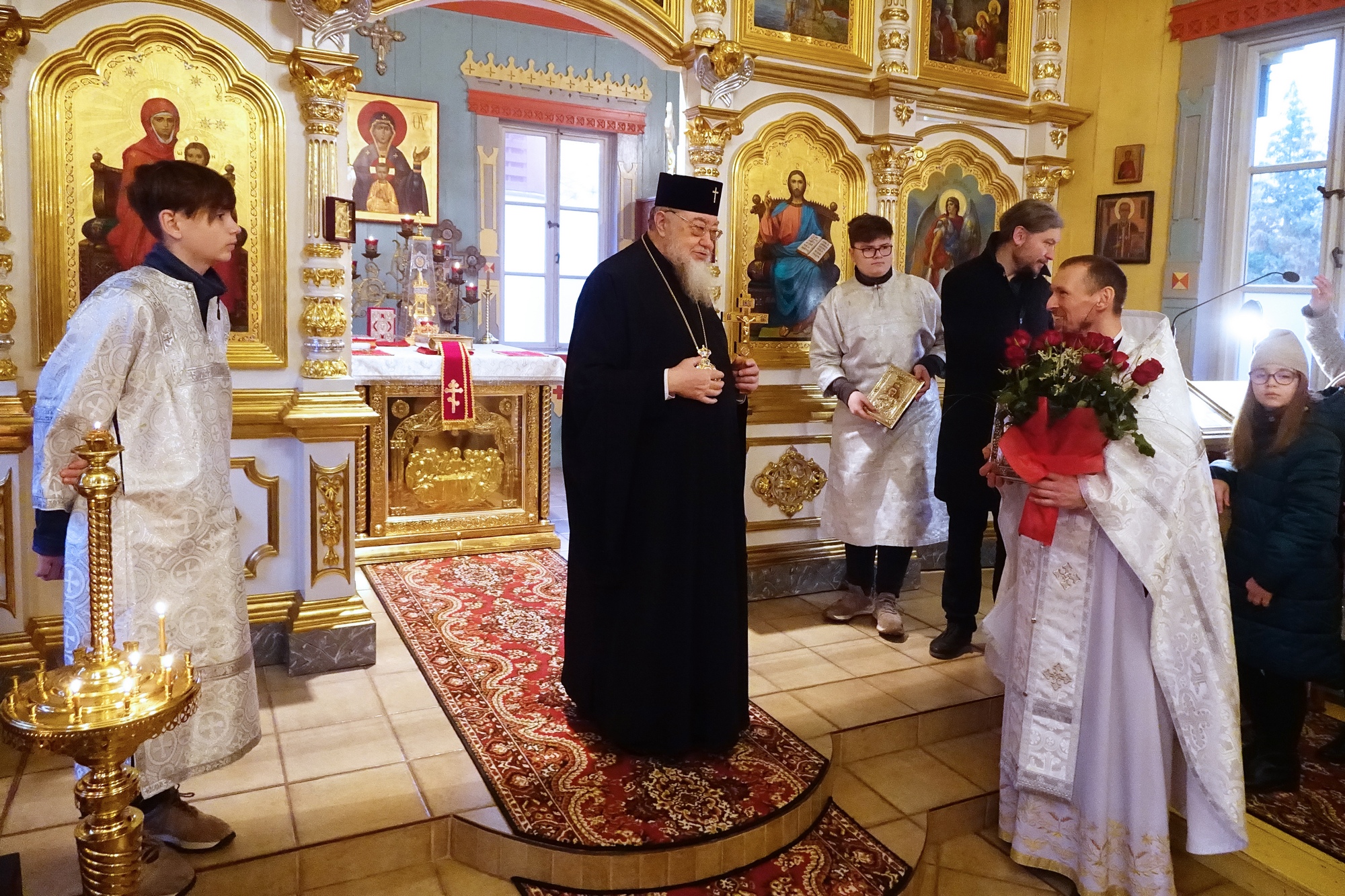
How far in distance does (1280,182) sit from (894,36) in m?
2.27

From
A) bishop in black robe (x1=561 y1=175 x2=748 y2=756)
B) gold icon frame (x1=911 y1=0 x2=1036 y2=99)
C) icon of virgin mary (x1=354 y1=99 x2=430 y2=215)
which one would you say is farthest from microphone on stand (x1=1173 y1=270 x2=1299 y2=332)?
icon of virgin mary (x1=354 y1=99 x2=430 y2=215)

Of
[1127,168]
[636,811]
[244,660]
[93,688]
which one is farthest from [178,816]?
[1127,168]

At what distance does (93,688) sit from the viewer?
1.89 metres

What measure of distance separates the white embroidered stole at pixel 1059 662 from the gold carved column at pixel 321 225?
2.93 m

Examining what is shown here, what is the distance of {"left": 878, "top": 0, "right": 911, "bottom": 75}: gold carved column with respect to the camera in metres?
5.33

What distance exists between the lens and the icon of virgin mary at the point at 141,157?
3725 millimetres

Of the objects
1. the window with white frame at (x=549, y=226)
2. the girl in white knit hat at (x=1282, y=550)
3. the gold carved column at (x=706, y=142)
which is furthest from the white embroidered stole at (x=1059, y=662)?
the window with white frame at (x=549, y=226)

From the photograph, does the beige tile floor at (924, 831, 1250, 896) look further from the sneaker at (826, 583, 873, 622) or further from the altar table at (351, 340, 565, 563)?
the altar table at (351, 340, 565, 563)

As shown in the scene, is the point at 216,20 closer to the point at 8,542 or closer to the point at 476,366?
the point at 8,542

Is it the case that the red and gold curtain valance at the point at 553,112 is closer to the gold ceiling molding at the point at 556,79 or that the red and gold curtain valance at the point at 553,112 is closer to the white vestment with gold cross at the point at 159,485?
the gold ceiling molding at the point at 556,79

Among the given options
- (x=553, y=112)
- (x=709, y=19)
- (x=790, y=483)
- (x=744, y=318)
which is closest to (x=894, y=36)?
(x=709, y=19)

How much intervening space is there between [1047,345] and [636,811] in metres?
1.86

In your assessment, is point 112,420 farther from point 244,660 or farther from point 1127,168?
point 1127,168

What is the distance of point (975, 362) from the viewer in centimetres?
430
